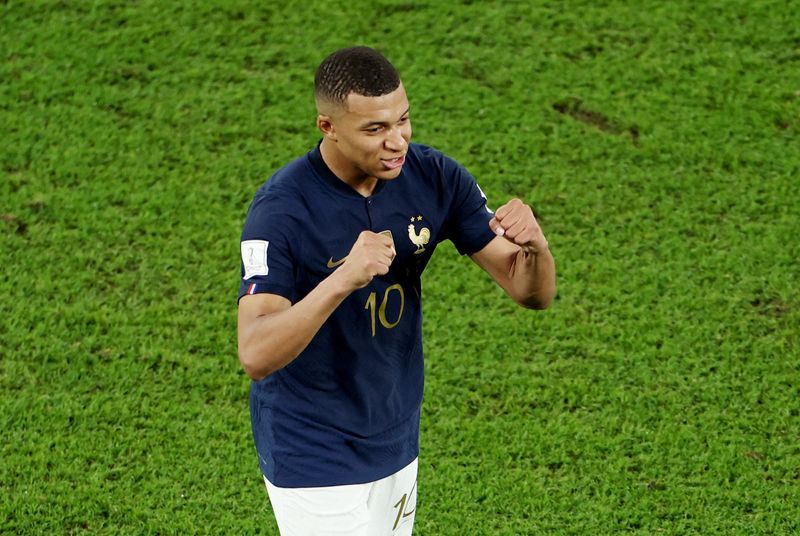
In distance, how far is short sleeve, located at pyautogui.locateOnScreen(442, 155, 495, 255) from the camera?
429 cm

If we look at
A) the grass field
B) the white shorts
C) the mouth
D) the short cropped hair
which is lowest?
the grass field

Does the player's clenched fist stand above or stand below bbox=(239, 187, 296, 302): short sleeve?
above

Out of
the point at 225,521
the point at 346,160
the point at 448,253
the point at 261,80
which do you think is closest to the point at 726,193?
the point at 448,253

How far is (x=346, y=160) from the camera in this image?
13.2ft

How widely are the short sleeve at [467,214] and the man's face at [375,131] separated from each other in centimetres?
37

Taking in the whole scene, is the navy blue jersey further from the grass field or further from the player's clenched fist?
the grass field

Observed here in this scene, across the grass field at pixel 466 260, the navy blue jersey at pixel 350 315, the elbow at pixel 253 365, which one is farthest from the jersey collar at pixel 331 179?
the grass field at pixel 466 260

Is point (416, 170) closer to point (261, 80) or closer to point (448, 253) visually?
point (448, 253)

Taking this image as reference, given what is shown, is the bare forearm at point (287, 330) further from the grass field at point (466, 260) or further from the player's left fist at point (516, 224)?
the grass field at point (466, 260)

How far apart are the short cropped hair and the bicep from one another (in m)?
0.70

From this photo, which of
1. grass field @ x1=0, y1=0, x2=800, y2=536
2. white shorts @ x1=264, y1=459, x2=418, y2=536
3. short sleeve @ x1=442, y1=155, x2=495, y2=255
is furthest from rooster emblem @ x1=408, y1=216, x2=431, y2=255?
grass field @ x1=0, y1=0, x2=800, y2=536

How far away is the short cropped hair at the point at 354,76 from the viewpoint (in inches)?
153

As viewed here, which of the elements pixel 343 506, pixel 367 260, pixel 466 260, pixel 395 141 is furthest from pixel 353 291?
pixel 466 260

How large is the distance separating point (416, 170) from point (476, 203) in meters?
0.25
